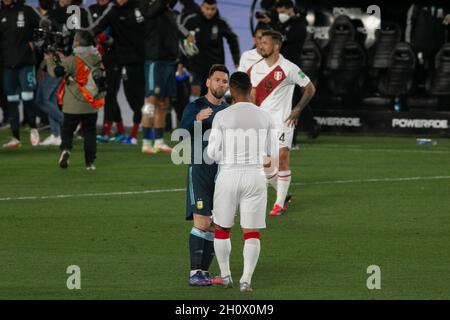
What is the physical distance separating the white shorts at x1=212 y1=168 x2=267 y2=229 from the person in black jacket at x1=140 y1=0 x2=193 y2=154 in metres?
12.6

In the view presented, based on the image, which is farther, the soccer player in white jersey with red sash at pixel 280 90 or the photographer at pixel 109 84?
the photographer at pixel 109 84

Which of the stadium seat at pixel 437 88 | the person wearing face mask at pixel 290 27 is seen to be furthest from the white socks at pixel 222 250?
the stadium seat at pixel 437 88

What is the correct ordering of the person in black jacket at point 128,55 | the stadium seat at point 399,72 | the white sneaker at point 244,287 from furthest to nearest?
1. the stadium seat at point 399,72
2. the person in black jacket at point 128,55
3. the white sneaker at point 244,287

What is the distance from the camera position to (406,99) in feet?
94.4

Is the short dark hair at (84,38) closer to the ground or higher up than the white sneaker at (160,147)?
higher up

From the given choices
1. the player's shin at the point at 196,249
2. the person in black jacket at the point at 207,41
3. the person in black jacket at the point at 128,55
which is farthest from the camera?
the person in black jacket at the point at 207,41

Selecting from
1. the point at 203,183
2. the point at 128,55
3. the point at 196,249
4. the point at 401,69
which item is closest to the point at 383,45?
the point at 401,69

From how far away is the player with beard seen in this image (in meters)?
11.0

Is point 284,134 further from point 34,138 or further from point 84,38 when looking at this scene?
point 34,138

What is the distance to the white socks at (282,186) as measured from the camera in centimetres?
1570

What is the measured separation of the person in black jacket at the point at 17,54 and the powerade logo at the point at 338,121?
6.53 m

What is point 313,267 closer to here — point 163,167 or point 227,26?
point 163,167

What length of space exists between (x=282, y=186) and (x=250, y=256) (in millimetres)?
5225

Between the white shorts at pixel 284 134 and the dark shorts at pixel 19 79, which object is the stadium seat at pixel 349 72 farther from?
the white shorts at pixel 284 134
